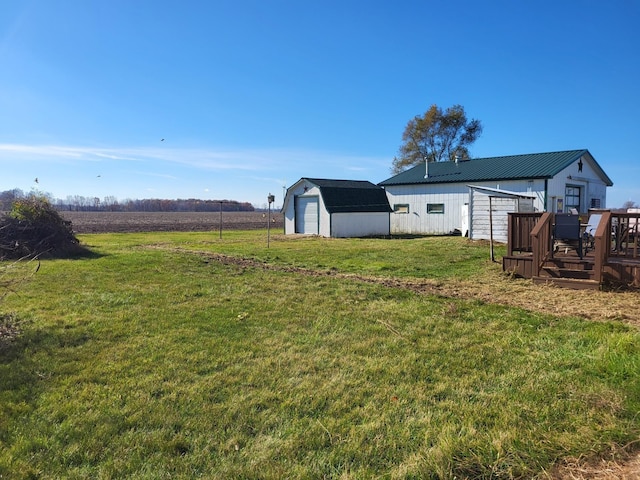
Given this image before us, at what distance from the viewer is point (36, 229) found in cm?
1377

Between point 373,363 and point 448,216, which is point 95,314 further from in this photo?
point 448,216

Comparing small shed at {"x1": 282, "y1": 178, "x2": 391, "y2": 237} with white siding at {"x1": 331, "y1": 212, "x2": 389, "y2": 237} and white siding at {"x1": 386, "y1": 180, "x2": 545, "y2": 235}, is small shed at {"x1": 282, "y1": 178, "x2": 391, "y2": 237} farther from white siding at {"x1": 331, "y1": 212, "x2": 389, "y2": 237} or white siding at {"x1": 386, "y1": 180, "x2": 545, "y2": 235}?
white siding at {"x1": 386, "y1": 180, "x2": 545, "y2": 235}

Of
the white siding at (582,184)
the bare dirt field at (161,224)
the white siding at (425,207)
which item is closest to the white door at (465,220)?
the white siding at (425,207)

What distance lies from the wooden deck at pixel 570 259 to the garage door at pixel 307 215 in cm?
1414

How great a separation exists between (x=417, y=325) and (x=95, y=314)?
4.33m

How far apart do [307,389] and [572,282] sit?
6.35m

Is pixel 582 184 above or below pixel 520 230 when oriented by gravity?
above

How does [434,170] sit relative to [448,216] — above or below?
above

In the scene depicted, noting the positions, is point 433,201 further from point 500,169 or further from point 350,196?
point 350,196

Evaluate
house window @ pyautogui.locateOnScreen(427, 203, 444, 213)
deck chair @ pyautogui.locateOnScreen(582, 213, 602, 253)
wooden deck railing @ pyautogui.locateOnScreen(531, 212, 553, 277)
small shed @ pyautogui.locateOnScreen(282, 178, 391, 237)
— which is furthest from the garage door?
wooden deck railing @ pyautogui.locateOnScreen(531, 212, 553, 277)

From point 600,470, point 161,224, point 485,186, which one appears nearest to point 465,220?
point 485,186

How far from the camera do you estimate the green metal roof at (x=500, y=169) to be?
18984 mm

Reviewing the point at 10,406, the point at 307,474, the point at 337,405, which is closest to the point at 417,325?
the point at 337,405

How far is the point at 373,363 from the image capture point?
4.11m
